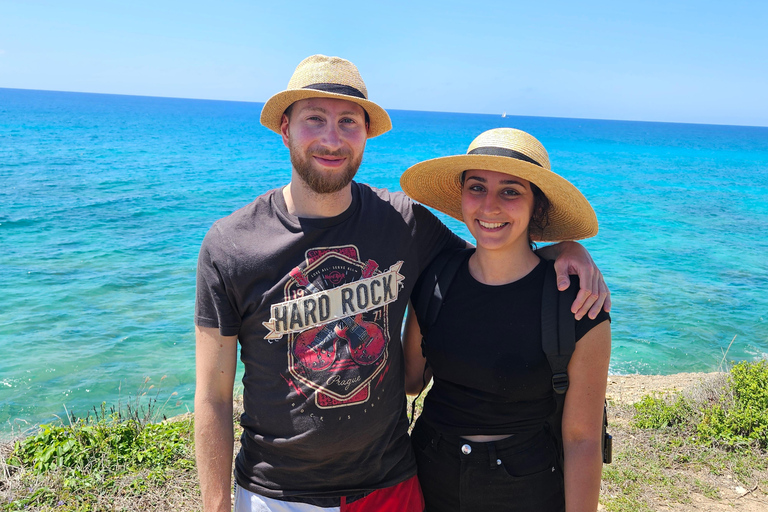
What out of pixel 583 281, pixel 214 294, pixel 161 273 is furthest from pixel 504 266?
pixel 161 273

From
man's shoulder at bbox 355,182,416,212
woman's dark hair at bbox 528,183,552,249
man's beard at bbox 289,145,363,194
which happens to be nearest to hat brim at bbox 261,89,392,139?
man's beard at bbox 289,145,363,194

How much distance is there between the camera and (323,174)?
101 inches

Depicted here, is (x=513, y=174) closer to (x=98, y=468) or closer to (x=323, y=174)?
(x=323, y=174)

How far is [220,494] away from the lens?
99.3 inches

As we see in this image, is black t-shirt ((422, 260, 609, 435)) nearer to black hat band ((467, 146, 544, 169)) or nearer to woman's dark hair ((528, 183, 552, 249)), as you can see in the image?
woman's dark hair ((528, 183, 552, 249))

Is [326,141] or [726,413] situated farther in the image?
[726,413]

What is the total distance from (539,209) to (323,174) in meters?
1.17

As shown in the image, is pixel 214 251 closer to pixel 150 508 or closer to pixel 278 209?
pixel 278 209

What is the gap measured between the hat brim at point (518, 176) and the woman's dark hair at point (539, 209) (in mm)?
23

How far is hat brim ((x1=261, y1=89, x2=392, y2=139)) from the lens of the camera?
8.54ft

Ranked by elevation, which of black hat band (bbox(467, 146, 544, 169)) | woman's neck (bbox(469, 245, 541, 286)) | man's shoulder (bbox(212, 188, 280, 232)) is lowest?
woman's neck (bbox(469, 245, 541, 286))

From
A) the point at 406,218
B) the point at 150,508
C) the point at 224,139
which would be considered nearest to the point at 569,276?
the point at 406,218

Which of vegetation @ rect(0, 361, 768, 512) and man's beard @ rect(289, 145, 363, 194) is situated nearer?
man's beard @ rect(289, 145, 363, 194)

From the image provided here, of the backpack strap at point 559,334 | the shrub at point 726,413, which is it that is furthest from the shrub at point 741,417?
the backpack strap at point 559,334
